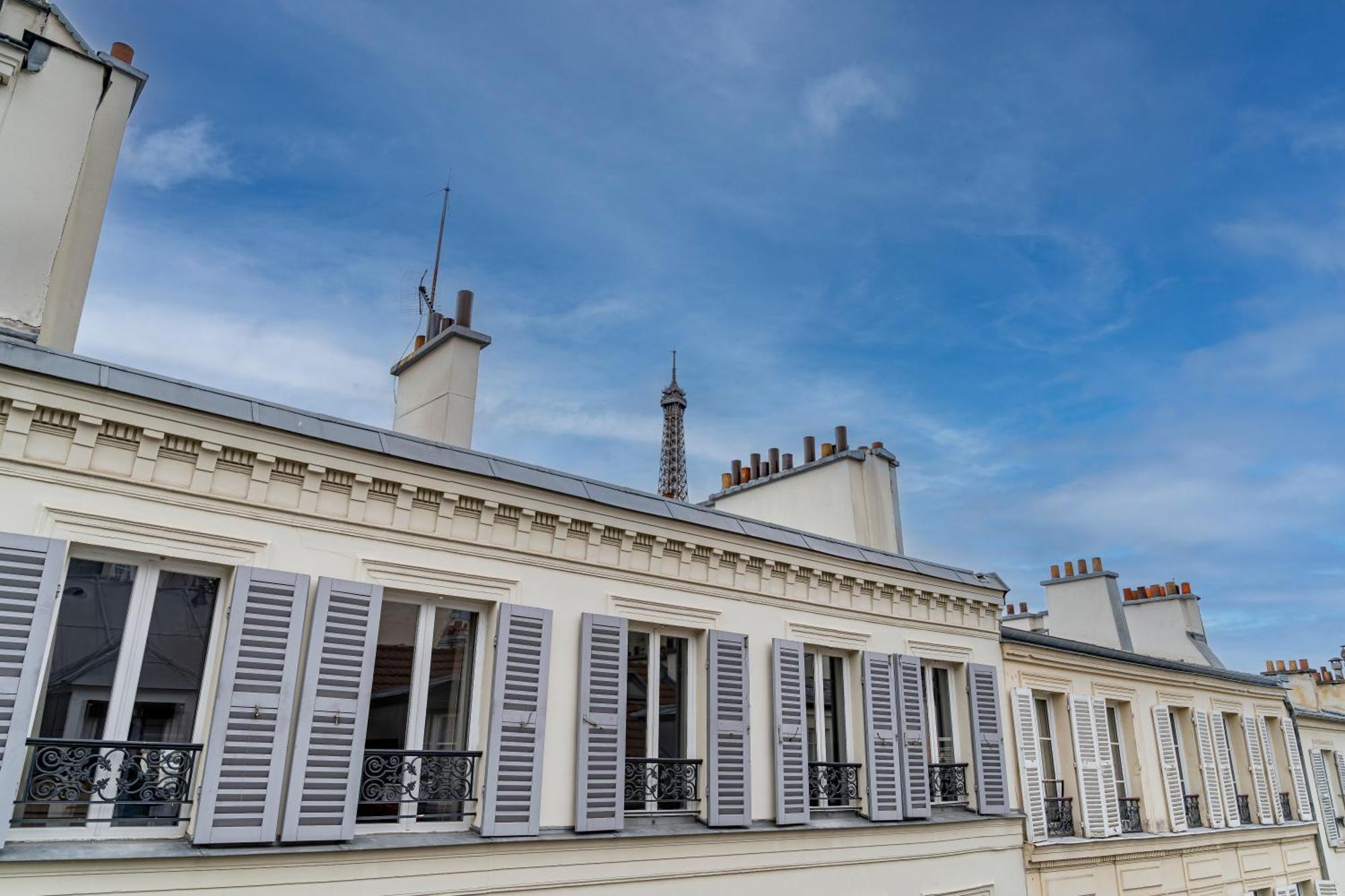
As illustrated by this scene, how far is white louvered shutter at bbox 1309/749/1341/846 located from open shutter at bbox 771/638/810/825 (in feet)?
48.0

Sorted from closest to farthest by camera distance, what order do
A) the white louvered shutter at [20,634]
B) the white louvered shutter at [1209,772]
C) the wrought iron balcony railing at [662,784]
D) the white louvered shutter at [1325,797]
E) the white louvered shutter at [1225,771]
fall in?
the white louvered shutter at [20,634]
the wrought iron balcony railing at [662,784]
the white louvered shutter at [1209,772]
the white louvered shutter at [1225,771]
the white louvered shutter at [1325,797]

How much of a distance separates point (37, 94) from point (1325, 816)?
22.9 meters

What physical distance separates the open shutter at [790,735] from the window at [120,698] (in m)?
5.07

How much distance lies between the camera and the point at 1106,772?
12.2m

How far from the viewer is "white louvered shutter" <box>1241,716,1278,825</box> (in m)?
15.2

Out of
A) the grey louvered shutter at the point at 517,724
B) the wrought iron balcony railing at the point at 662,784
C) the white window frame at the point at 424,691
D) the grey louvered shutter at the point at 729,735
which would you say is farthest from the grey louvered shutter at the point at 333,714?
the grey louvered shutter at the point at 729,735

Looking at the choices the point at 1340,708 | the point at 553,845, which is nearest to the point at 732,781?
the point at 553,845

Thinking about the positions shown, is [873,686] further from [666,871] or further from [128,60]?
[128,60]

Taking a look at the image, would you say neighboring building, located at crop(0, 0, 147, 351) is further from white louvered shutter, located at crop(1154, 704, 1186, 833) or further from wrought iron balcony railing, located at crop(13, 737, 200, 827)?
white louvered shutter, located at crop(1154, 704, 1186, 833)

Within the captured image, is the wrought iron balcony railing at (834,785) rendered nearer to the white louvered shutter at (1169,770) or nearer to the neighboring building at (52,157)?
the white louvered shutter at (1169,770)

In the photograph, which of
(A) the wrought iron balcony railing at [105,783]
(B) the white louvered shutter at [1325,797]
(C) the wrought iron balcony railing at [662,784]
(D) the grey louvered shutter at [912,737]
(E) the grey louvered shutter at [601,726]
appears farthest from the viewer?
(B) the white louvered shutter at [1325,797]

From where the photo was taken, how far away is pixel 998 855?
1054cm

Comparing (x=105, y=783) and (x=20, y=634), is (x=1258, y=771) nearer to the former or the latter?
(x=105, y=783)

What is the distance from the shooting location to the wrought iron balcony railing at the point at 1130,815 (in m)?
12.5
